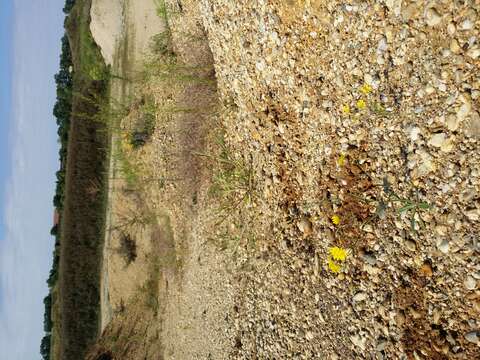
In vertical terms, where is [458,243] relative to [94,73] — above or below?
below

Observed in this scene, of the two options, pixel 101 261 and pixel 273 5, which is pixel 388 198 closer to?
pixel 273 5

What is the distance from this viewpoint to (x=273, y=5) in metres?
5.79

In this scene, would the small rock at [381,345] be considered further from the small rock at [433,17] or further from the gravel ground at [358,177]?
the small rock at [433,17]

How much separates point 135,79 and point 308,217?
718 cm

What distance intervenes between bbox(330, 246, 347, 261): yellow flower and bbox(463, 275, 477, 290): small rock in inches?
52.8

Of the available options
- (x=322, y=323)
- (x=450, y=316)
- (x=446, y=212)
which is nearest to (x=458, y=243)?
(x=446, y=212)

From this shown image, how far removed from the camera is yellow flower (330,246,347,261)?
502 cm

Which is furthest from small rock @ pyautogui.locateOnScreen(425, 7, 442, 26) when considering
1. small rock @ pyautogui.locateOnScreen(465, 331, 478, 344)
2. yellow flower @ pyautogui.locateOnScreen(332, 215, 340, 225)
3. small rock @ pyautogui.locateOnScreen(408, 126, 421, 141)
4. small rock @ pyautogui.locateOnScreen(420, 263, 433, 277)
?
small rock @ pyautogui.locateOnScreen(465, 331, 478, 344)

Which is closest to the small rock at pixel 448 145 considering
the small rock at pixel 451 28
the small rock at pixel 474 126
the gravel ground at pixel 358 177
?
the gravel ground at pixel 358 177

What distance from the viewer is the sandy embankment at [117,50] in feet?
36.3

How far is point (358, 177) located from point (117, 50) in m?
8.97

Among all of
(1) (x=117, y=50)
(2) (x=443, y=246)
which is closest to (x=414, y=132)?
(2) (x=443, y=246)

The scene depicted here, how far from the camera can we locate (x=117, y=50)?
40.4 ft

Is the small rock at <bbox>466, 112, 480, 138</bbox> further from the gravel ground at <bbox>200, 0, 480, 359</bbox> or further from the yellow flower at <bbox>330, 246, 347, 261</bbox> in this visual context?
the yellow flower at <bbox>330, 246, 347, 261</bbox>
